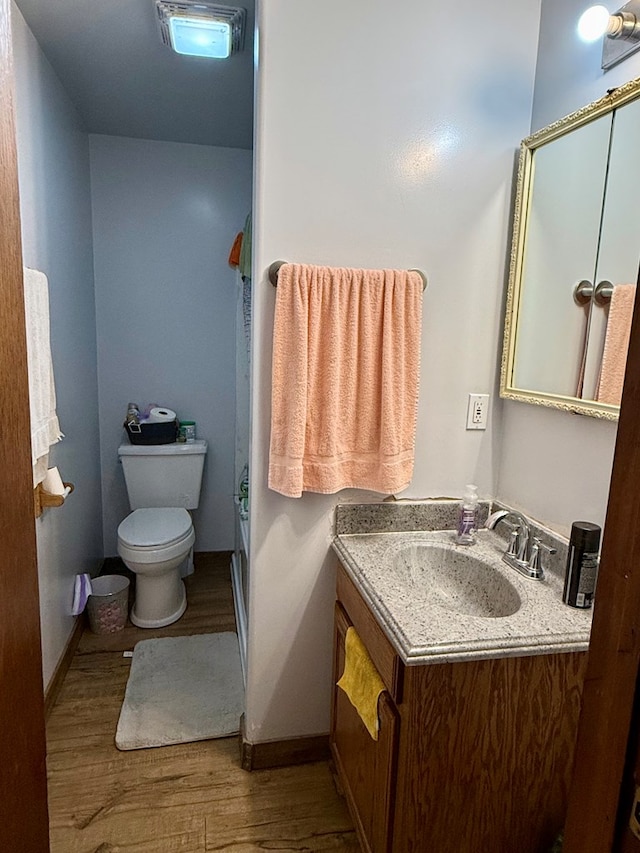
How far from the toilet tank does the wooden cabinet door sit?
162cm

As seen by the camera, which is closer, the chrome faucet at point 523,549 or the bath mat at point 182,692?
the chrome faucet at point 523,549

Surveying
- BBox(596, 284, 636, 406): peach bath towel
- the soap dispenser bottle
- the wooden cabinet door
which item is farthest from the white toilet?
BBox(596, 284, 636, 406): peach bath towel

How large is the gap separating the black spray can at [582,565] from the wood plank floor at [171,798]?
1007 mm

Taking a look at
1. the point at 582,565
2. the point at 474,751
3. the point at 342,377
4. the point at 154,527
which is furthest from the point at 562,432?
the point at 154,527

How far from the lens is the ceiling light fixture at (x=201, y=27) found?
1749mm

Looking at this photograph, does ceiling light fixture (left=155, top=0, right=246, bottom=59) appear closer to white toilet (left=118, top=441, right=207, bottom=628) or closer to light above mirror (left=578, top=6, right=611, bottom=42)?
light above mirror (left=578, top=6, right=611, bottom=42)

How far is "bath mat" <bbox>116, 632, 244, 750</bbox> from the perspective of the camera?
196 cm

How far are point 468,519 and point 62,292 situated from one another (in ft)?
6.44

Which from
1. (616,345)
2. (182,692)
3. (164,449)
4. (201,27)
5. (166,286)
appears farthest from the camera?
(166,286)

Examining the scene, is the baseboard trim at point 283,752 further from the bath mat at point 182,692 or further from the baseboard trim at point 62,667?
the baseboard trim at point 62,667

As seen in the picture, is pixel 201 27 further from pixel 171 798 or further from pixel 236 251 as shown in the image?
pixel 171 798

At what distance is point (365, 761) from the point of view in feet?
4.64

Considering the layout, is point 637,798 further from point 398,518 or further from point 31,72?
point 31,72

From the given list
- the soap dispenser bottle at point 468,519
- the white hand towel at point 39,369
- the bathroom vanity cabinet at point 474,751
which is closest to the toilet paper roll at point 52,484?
the white hand towel at point 39,369
